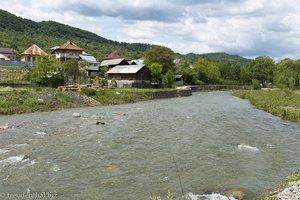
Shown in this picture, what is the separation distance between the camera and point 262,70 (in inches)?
4961

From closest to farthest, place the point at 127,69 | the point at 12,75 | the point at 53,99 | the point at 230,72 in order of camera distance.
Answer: the point at 53,99, the point at 12,75, the point at 127,69, the point at 230,72

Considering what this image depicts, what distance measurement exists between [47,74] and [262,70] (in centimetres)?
9349

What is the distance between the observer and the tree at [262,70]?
126125mm

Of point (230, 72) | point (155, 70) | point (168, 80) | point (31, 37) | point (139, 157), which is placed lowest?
point (139, 157)

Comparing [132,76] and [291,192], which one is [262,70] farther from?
[291,192]

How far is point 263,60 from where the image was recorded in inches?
5084

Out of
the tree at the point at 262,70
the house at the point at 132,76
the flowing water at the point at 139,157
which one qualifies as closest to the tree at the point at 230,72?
the tree at the point at 262,70

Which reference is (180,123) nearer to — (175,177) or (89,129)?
(89,129)

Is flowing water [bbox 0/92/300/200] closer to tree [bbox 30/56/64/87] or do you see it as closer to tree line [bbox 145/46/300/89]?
tree [bbox 30/56/64/87]

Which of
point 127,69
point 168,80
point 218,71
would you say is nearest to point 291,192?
point 127,69

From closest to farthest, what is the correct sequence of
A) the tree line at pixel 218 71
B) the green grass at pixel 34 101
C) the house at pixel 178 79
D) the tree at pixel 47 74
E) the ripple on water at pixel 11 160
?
the ripple on water at pixel 11 160 < the green grass at pixel 34 101 < the tree at pixel 47 74 < the tree line at pixel 218 71 < the house at pixel 178 79

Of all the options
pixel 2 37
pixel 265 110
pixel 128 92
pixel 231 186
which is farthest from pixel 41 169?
pixel 2 37

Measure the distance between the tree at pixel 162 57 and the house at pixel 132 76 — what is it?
13.3 meters

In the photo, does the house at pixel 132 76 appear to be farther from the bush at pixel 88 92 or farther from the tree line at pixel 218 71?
the bush at pixel 88 92
